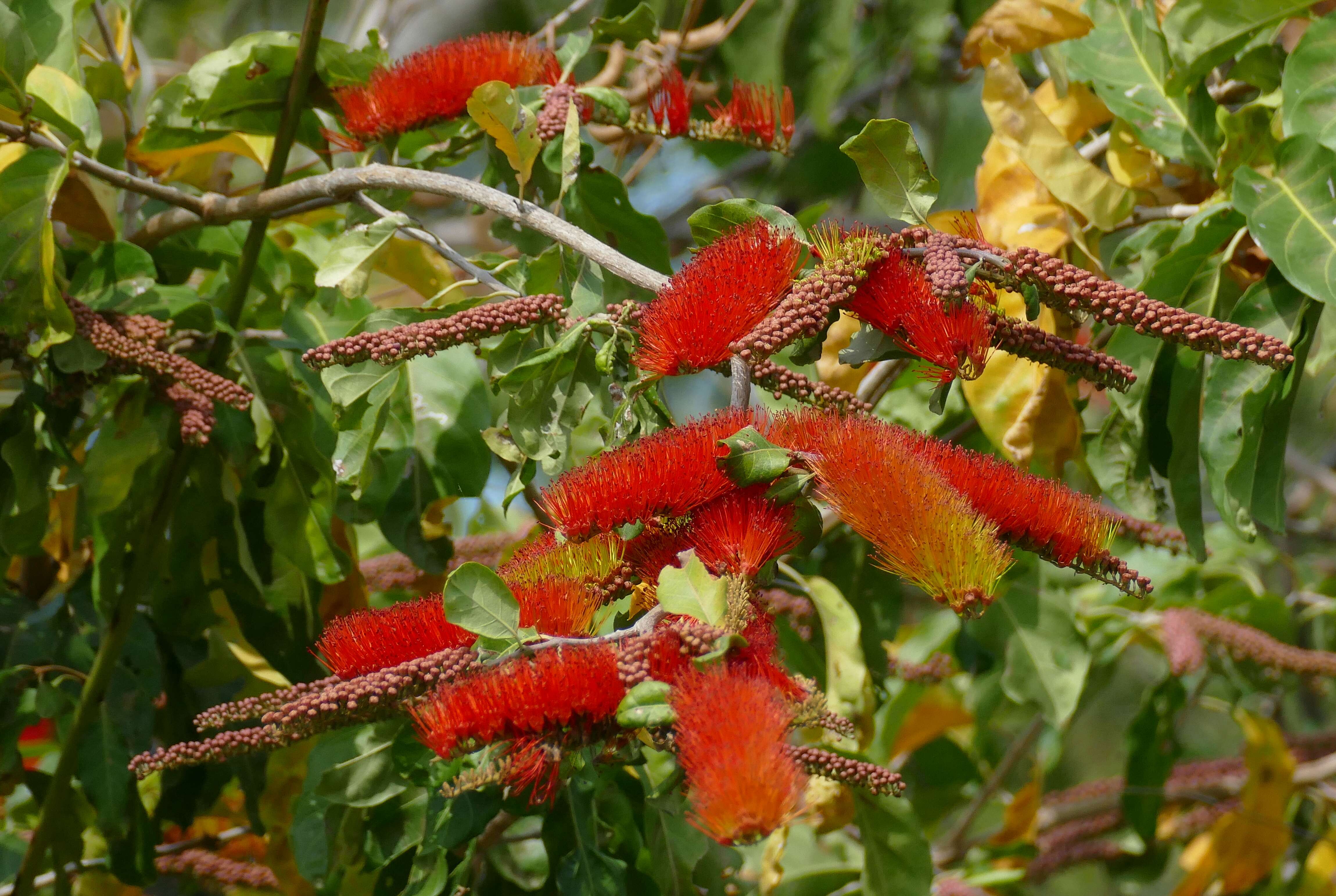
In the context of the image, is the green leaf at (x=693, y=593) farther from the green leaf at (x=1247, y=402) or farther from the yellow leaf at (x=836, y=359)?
the green leaf at (x=1247, y=402)

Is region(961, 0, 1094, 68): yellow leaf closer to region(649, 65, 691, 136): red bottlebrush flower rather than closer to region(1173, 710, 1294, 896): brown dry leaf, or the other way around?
region(649, 65, 691, 136): red bottlebrush flower

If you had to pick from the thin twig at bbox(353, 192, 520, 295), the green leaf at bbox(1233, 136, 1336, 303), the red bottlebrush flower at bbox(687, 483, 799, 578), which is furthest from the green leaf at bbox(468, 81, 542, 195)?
the green leaf at bbox(1233, 136, 1336, 303)

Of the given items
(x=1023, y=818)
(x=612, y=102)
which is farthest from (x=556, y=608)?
(x=1023, y=818)

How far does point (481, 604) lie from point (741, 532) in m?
Answer: 0.16

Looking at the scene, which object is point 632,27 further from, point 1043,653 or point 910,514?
point 1043,653

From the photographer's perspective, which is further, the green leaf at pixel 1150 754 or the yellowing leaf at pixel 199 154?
the green leaf at pixel 1150 754

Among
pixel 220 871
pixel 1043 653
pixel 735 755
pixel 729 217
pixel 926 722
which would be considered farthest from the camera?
pixel 926 722

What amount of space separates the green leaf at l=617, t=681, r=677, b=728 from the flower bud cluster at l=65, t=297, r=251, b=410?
58 cm

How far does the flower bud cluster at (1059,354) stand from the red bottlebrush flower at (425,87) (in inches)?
20.9

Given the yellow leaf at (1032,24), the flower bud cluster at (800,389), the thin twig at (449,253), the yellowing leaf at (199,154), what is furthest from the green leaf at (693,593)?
the yellow leaf at (1032,24)

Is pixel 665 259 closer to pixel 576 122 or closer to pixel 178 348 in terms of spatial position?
pixel 576 122

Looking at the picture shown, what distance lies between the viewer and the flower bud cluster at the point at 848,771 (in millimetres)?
639

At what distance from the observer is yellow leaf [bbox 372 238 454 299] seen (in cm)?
136

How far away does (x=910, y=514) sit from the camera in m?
0.65
